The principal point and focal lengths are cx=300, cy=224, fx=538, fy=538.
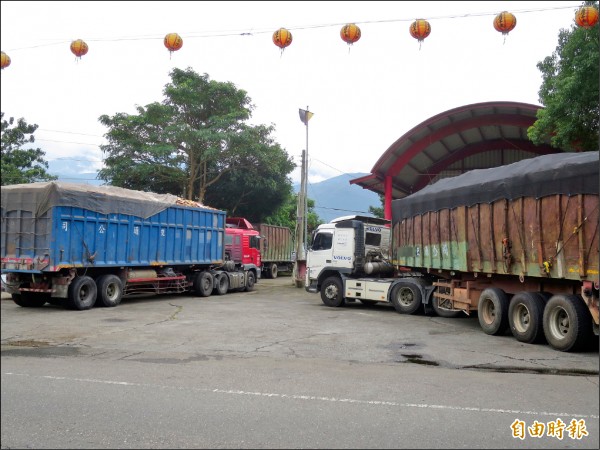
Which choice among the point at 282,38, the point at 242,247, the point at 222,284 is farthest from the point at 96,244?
the point at 242,247

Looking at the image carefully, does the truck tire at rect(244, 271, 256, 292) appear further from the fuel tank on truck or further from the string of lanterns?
the string of lanterns

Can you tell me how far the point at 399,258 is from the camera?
1527 centimetres

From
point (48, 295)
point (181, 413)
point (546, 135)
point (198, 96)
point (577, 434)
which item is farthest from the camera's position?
point (198, 96)

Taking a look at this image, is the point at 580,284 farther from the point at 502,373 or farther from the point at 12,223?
the point at 12,223

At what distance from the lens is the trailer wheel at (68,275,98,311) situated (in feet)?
46.0

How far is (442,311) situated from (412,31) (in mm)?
7072

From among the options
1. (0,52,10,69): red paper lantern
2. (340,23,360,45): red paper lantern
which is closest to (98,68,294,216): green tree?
(340,23,360,45): red paper lantern

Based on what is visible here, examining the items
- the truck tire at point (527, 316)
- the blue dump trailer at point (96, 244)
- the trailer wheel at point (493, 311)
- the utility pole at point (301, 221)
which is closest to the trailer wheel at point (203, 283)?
the blue dump trailer at point (96, 244)

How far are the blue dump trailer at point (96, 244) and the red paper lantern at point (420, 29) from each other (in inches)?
354

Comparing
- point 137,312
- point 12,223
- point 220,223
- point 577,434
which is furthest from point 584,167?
point 220,223

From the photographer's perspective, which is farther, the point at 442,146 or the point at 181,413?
the point at 442,146

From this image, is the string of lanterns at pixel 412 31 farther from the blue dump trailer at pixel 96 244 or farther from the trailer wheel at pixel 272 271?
the trailer wheel at pixel 272 271

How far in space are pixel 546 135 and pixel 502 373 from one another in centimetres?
1153

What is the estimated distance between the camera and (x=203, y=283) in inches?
763
